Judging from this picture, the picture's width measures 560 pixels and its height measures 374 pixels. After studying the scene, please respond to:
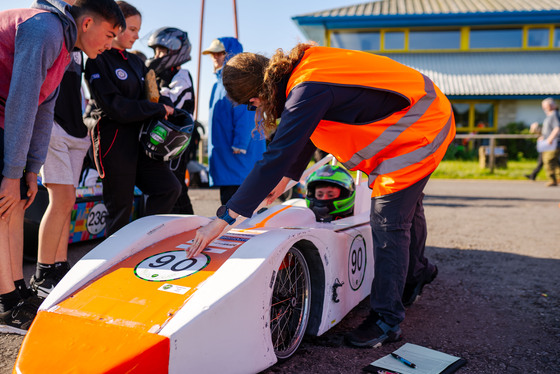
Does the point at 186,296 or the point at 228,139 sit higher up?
the point at 228,139

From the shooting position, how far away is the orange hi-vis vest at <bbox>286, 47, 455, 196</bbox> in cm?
249

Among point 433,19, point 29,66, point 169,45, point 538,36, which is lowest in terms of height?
point 29,66

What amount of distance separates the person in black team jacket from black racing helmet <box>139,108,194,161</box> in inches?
2.7

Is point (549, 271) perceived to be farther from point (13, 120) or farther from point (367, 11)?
point (367, 11)

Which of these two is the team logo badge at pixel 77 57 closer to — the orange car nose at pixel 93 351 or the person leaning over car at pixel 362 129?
the person leaning over car at pixel 362 129

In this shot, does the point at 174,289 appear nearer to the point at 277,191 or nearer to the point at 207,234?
the point at 207,234

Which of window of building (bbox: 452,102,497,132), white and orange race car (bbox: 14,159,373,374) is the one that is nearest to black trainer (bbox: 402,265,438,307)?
white and orange race car (bbox: 14,159,373,374)

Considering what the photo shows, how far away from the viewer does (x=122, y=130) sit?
339 centimetres

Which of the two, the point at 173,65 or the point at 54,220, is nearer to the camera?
the point at 54,220

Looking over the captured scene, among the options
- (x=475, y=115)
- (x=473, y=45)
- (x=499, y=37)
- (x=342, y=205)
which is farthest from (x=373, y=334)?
(x=499, y=37)

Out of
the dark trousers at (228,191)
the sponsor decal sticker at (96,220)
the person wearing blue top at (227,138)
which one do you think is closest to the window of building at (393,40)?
the person wearing blue top at (227,138)

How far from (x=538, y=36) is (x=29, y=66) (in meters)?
22.6

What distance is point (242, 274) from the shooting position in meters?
2.08

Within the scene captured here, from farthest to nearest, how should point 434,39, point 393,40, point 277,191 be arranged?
point 434,39, point 393,40, point 277,191
